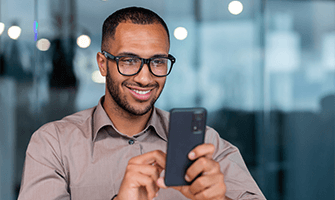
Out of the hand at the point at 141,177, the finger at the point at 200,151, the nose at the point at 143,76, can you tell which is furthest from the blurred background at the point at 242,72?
the finger at the point at 200,151

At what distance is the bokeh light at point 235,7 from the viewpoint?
3434 mm

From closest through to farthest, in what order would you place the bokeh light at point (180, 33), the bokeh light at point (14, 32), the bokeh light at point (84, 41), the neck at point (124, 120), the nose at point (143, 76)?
the nose at point (143, 76) → the neck at point (124, 120) → the bokeh light at point (14, 32) → the bokeh light at point (84, 41) → the bokeh light at point (180, 33)

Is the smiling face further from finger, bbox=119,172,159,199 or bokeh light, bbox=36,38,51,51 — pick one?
bokeh light, bbox=36,38,51,51

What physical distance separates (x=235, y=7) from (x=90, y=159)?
99.8 inches

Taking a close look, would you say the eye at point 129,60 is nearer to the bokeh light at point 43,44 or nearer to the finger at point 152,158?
the finger at point 152,158

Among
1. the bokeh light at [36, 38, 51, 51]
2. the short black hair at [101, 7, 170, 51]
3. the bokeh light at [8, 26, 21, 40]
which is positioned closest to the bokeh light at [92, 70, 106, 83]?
the bokeh light at [36, 38, 51, 51]

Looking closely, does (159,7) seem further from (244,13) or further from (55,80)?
(55,80)

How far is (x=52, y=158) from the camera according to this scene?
1409 millimetres

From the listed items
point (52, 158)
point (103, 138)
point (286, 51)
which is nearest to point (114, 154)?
point (103, 138)

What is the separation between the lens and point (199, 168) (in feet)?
3.28

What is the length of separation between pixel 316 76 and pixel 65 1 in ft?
8.75

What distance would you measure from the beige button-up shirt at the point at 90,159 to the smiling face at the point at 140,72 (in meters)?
0.14

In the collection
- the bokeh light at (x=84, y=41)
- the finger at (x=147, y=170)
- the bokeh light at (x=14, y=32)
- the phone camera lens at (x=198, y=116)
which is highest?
the bokeh light at (x=14, y=32)

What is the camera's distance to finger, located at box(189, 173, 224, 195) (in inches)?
39.7
